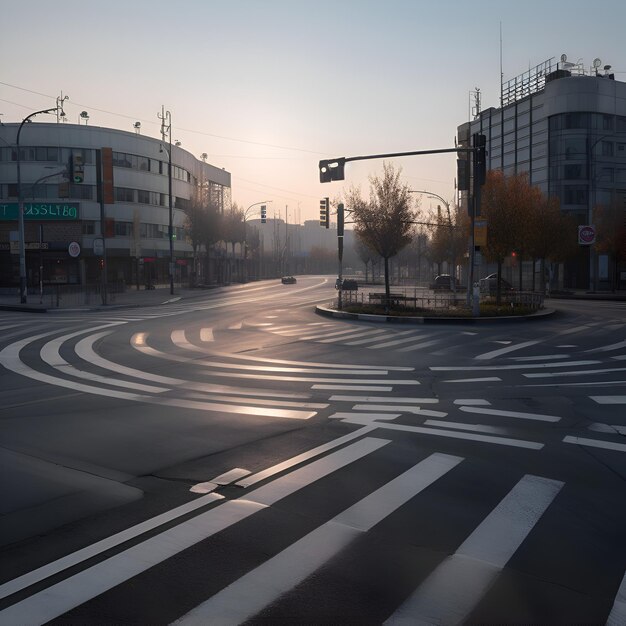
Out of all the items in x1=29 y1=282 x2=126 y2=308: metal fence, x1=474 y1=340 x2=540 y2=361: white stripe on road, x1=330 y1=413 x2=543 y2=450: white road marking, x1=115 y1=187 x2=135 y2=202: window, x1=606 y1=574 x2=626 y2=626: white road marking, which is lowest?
x1=474 y1=340 x2=540 y2=361: white stripe on road

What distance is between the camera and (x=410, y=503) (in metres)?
5.82

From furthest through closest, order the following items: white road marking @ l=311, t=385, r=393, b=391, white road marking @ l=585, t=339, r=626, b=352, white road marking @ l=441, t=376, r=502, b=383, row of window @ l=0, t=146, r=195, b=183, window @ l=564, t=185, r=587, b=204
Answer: window @ l=564, t=185, r=587, b=204
row of window @ l=0, t=146, r=195, b=183
white road marking @ l=585, t=339, r=626, b=352
white road marking @ l=441, t=376, r=502, b=383
white road marking @ l=311, t=385, r=393, b=391

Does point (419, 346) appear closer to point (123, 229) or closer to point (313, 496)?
point (313, 496)

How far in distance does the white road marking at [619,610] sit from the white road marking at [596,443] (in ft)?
12.6

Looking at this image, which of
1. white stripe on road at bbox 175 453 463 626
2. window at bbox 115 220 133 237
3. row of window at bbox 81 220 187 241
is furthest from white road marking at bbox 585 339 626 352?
window at bbox 115 220 133 237

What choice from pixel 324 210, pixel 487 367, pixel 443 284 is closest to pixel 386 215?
pixel 324 210

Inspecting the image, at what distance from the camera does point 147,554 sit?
4742mm

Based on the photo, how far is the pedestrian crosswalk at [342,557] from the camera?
13.0ft

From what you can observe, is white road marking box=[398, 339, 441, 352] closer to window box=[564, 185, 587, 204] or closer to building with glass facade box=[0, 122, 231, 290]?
building with glass facade box=[0, 122, 231, 290]

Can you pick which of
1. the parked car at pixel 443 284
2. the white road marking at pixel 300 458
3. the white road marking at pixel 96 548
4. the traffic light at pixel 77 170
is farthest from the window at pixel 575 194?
the white road marking at pixel 96 548

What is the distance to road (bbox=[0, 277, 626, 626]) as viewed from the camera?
4.12 metres

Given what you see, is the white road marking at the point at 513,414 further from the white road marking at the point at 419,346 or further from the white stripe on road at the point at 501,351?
the white road marking at the point at 419,346

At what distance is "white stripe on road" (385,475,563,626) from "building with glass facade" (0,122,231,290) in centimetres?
4931

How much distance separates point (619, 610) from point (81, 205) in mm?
60319
